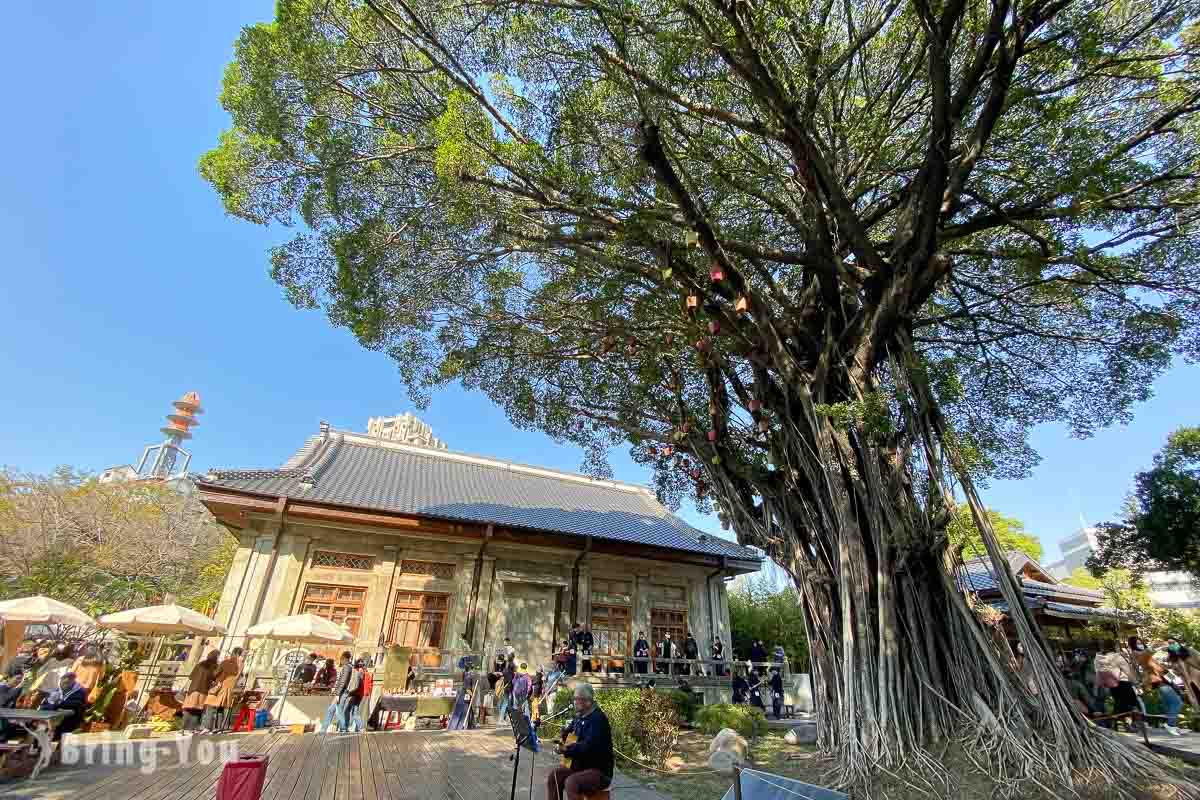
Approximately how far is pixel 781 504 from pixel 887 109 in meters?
5.09

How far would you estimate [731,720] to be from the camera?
7883mm

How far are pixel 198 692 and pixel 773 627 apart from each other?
1635cm

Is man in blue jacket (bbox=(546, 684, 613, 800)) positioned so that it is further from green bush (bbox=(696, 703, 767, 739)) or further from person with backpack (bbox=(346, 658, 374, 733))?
person with backpack (bbox=(346, 658, 374, 733))

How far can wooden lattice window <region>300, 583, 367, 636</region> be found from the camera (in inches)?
426

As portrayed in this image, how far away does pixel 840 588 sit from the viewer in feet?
18.5

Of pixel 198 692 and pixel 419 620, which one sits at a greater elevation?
pixel 419 620

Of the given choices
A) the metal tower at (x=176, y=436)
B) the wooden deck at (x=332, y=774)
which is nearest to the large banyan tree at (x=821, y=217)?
the wooden deck at (x=332, y=774)

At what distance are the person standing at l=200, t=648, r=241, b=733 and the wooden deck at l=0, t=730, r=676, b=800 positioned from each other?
536mm

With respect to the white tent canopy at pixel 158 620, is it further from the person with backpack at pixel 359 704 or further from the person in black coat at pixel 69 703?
the person with backpack at pixel 359 704

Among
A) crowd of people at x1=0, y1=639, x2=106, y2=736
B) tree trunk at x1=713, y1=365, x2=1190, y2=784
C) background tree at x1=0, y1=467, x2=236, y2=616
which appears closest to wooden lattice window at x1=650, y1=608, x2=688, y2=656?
tree trunk at x1=713, y1=365, x2=1190, y2=784

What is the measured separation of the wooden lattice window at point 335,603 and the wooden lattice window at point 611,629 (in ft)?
17.5

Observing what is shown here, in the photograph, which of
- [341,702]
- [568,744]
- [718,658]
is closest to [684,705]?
[718,658]

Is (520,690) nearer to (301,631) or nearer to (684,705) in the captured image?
(684,705)

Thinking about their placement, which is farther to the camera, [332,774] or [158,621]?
[158,621]
